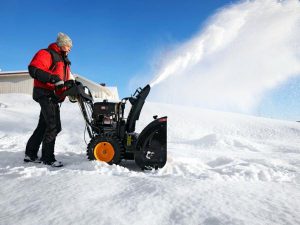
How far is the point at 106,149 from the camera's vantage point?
3.75 meters

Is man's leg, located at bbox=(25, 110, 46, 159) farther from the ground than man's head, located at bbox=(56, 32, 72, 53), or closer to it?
closer to it

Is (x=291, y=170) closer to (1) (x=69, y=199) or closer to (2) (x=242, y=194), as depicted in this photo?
(2) (x=242, y=194)

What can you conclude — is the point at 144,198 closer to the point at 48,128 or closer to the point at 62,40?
the point at 48,128

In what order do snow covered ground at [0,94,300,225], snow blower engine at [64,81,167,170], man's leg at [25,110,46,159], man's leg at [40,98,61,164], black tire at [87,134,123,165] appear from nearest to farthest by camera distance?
snow covered ground at [0,94,300,225] < snow blower engine at [64,81,167,170] < black tire at [87,134,123,165] < man's leg at [40,98,61,164] < man's leg at [25,110,46,159]

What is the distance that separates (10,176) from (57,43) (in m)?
1.95

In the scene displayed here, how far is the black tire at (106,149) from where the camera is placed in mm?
3719

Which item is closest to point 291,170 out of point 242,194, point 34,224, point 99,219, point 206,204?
point 242,194

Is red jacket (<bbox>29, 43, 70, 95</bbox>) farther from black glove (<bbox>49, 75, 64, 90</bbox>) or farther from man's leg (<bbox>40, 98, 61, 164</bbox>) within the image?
man's leg (<bbox>40, 98, 61, 164</bbox>)

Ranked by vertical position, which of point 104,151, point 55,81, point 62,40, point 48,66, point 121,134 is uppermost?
point 62,40


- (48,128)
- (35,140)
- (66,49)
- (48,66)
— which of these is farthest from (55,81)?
(35,140)

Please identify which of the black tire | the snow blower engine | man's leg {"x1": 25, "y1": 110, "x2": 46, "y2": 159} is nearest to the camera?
the snow blower engine

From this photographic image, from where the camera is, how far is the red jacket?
143 inches

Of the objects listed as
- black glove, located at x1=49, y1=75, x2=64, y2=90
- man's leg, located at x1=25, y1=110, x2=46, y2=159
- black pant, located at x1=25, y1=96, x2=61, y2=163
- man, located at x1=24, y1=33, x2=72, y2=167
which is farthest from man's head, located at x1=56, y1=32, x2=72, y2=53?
man's leg, located at x1=25, y1=110, x2=46, y2=159

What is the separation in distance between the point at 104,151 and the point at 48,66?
1.38 meters
